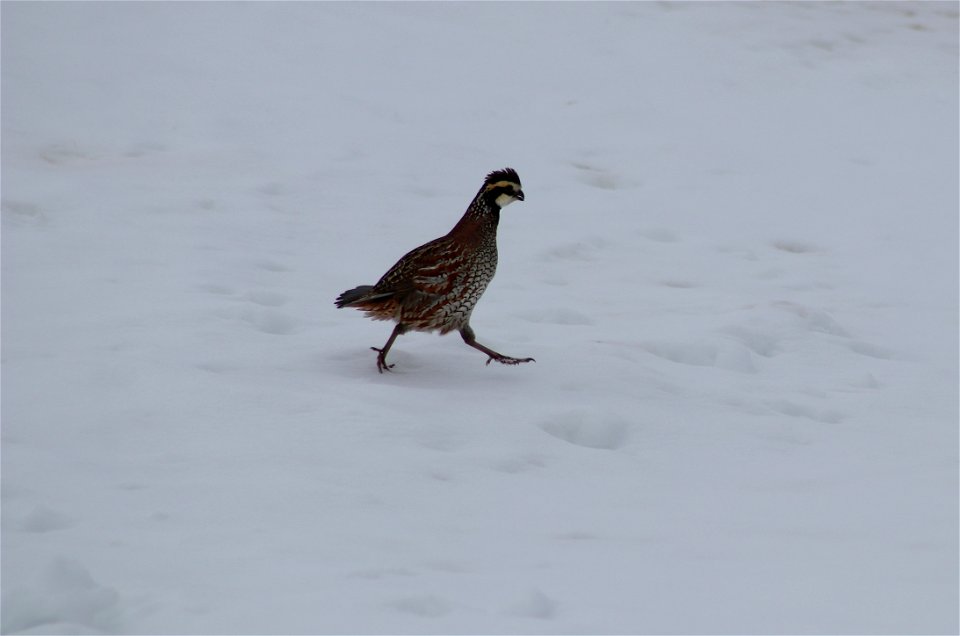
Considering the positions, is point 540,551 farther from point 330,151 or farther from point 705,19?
point 705,19

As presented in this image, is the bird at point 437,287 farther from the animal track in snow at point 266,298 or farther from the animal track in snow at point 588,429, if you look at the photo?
the animal track in snow at point 266,298

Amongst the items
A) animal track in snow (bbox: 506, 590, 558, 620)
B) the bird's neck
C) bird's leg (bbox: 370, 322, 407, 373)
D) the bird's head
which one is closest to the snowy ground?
animal track in snow (bbox: 506, 590, 558, 620)

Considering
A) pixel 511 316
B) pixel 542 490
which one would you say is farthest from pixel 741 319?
pixel 542 490

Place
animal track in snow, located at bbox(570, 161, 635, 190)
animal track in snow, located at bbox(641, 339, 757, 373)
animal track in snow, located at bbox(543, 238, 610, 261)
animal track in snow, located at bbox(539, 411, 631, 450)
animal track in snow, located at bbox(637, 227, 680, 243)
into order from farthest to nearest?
1. animal track in snow, located at bbox(570, 161, 635, 190)
2. animal track in snow, located at bbox(637, 227, 680, 243)
3. animal track in snow, located at bbox(543, 238, 610, 261)
4. animal track in snow, located at bbox(641, 339, 757, 373)
5. animal track in snow, located at bbox(539, 411, 631, 450)

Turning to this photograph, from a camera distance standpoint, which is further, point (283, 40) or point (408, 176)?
point (283, 40)

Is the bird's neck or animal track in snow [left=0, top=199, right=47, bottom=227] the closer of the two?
the bird's neck

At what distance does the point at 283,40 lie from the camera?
1206cm

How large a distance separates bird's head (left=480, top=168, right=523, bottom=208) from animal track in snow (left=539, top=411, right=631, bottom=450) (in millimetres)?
1327

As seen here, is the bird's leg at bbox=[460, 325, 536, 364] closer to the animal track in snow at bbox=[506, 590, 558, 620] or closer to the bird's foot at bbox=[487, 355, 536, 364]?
the bird's foot at bbox=[487, 355, 536, 364]

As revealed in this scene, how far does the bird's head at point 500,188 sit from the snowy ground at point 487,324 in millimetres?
880

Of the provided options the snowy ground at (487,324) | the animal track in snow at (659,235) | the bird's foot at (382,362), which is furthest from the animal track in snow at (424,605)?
the animal track in snow at (659,235)

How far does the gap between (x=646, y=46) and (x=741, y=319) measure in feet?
21.0

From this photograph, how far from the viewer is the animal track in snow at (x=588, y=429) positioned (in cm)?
559

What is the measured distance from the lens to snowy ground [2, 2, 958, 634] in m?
3.98
